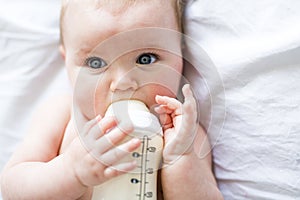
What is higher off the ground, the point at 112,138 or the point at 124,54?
the point at 124,54

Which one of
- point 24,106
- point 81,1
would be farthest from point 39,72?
point 81,1

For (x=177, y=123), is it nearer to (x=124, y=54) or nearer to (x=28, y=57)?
(x=124, y=54)

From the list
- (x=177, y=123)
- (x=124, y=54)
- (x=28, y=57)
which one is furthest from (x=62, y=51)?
(x=177, y=123)

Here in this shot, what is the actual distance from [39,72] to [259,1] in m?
0.52

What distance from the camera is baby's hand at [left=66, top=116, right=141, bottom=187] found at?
2.39 feet

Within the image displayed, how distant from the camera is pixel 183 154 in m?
0.83

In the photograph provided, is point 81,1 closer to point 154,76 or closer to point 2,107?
point 154,76

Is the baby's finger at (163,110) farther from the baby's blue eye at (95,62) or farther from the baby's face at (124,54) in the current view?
the baby's blue eye at (95,62)

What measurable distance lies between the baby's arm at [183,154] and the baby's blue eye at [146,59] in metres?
0.08

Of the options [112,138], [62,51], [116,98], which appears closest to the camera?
[112,138]

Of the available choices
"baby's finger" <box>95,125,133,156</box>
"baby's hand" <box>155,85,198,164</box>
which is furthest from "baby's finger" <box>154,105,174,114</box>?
"baby's finger" <box>95,125,133,156</box>

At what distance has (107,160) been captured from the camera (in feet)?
2.42

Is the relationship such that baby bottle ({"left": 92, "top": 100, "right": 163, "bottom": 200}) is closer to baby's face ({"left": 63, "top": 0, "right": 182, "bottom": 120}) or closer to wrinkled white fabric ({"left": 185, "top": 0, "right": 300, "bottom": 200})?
baby's face ({"left": 63, "top": 0, "right": 182, "bottom": 120})

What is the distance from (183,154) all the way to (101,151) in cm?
16
